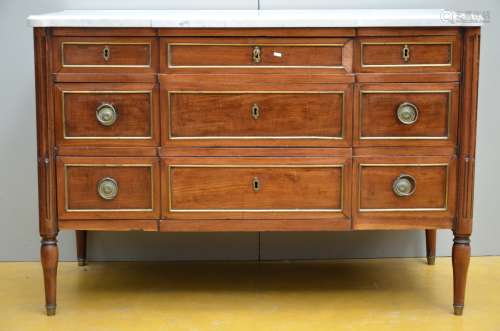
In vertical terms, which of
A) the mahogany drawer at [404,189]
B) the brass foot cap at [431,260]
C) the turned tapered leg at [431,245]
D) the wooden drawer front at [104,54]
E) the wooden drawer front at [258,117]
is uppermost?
the wooden drawer front at [104,54]

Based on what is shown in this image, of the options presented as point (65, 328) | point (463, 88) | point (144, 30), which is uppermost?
point (144, 30)

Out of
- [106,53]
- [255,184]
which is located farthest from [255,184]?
[106,53]

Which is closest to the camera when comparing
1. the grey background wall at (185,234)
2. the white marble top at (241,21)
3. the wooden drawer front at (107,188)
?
the white marble top at (241,21)

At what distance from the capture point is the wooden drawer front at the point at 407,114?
3.01 m

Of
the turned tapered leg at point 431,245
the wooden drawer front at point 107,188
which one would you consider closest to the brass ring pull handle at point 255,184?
the wooden drawer front at point 107,188

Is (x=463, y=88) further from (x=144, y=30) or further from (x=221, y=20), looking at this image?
(x=144, y=30)

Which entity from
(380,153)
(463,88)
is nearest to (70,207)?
(380,153)

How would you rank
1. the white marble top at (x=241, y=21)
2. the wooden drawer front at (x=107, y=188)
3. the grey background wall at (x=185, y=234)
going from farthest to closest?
the grey background wall at (x=185, y=234), the wooden drawer front at (x=107, y=188), the white marble top at (x=241, y=21)

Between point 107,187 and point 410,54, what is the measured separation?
110cm

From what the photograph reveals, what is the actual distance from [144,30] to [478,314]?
1492 millimetres

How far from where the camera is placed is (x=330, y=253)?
3.80 m

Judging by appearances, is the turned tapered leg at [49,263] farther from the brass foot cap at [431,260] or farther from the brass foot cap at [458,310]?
the brass foot cap at [431,260]
